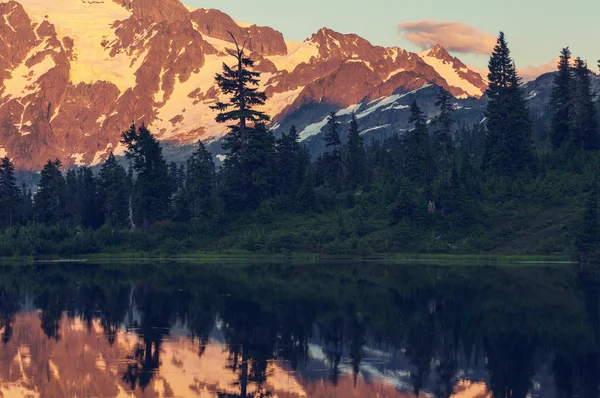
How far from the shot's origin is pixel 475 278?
6781 centimetres

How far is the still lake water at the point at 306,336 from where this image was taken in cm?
3288

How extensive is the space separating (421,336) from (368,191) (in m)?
79.1

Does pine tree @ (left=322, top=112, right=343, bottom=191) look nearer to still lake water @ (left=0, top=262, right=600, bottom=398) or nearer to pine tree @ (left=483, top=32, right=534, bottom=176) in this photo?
pine tree @ (left=483, top=32, right=534, bottom=176)

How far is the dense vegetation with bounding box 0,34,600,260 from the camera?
9425 cm

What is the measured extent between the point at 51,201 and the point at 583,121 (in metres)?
72.1

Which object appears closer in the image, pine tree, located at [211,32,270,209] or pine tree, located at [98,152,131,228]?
pine tree, located at [211,32,270,209]

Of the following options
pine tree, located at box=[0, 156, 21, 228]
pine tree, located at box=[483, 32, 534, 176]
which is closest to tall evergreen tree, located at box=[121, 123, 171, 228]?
pine tree, located at box=[0, 156, 21, 228]

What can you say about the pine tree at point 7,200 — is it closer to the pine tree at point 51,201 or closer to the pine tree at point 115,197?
the pine tree at point 51,201

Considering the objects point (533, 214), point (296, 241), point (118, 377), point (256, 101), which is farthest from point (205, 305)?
point (256, 101)

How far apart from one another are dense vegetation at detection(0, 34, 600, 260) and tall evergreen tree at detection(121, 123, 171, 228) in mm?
162

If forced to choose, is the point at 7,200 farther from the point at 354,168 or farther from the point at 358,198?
the point at 358,198

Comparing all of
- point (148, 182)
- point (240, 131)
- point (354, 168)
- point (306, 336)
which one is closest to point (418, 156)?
point (354, 168)

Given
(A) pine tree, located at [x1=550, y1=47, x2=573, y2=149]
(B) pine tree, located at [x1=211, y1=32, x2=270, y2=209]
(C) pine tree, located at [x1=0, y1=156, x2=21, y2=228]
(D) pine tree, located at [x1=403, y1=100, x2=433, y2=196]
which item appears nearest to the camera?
(D) pine tree, located at [x1=403, y1=100, x2=433, y2=196]

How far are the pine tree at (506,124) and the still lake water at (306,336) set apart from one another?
141 feet
